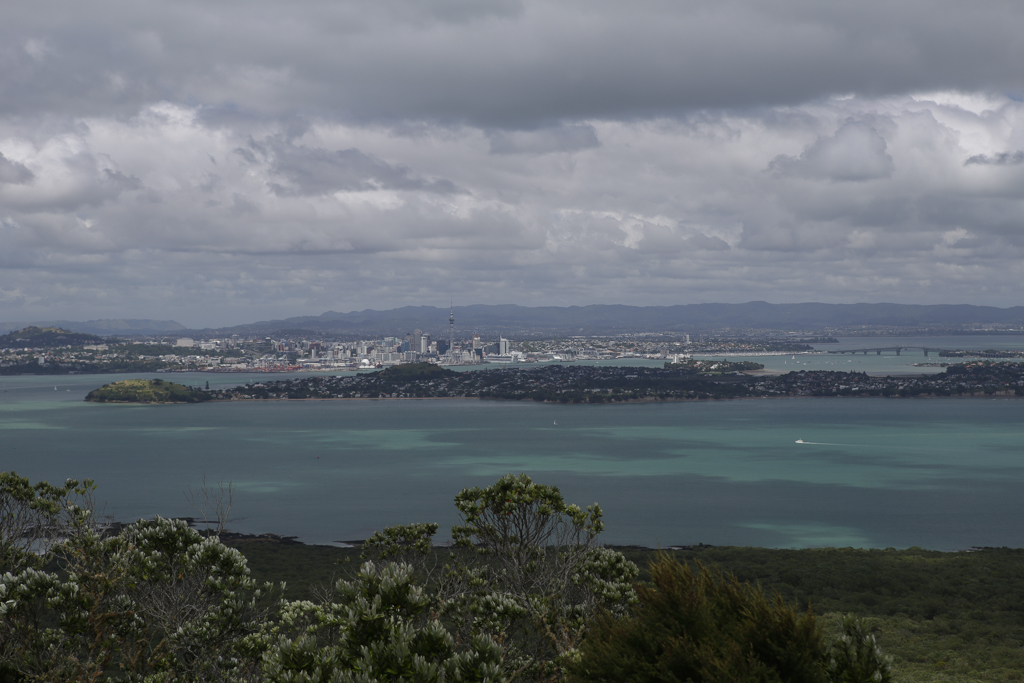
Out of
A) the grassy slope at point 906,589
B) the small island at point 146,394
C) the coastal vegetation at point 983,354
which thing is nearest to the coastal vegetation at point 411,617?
the grassy slope at point 906,589

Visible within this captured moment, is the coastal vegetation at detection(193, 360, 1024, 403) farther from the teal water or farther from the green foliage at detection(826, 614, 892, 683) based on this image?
the green foliage at detection(826, 614, 892, 683)

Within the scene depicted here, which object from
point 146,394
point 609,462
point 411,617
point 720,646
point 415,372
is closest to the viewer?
point 720,646

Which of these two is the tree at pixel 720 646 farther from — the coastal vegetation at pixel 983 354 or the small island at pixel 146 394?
the coastal vegetation at pixel 983 354

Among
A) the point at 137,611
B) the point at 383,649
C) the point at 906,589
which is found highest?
the point at 383,649

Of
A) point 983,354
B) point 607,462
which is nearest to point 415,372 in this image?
point 607,462

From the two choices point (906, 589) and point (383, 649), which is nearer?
point (383, 649)

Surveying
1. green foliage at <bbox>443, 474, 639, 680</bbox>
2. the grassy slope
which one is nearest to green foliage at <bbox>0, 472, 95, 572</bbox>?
the grassy slope

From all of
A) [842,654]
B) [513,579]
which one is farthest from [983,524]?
[842,654]

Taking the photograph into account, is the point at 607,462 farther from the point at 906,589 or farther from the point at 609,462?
the point at 906,589
